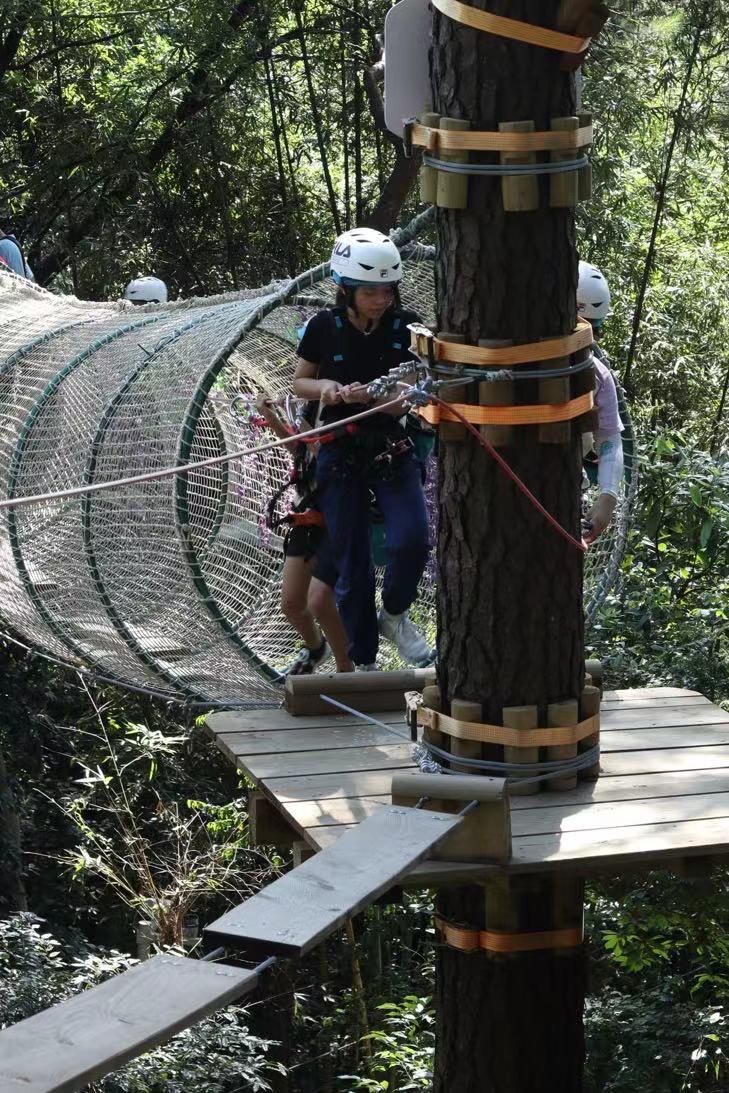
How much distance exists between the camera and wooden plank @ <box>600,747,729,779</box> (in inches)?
116

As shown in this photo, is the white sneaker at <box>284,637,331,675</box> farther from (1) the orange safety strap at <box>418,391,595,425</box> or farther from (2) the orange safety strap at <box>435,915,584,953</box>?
(1) the orange safety strap at <box>418,391,595,425</box>

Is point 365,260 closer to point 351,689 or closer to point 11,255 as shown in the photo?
point 351,689

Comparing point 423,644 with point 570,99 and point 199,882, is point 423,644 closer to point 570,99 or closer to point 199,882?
point 570,99

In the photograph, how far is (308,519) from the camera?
3924mm

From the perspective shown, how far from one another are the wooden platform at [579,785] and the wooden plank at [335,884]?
76 mm

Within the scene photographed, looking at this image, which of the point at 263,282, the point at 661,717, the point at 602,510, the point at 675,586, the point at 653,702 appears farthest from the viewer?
the point at 263,282

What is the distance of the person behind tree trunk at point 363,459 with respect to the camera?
3.73 metres

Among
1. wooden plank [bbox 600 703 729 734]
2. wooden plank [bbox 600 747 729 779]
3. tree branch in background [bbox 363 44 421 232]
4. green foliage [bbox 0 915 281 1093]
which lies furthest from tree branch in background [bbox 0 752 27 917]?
wooden plank [bbox 600 747 729 779]

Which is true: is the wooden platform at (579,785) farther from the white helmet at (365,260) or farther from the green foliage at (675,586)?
the green foliage at (675,586)

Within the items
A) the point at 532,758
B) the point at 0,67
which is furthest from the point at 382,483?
the point at 0,67

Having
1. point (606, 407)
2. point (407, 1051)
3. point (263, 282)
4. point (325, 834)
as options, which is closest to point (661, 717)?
point (606, 407)

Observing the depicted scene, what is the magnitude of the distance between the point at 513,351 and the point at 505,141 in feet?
1.16

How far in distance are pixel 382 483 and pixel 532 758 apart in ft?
3.80

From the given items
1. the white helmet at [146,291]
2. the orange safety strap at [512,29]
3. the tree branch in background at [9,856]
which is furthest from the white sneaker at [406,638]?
the white helmet at [146,291]
